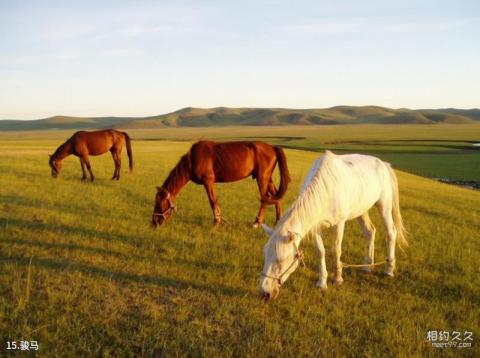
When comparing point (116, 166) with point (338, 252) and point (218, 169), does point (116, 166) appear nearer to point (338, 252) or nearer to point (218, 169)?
point (218, 169)

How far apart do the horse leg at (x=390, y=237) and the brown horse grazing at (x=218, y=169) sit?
2.30 meters

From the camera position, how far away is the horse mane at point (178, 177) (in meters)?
8.65

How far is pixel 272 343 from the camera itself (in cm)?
421

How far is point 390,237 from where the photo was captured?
22.1ft

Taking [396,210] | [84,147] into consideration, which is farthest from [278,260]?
[84,147]

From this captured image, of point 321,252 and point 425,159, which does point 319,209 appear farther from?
point 425,159

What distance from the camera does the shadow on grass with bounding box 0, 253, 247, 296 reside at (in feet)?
18.4

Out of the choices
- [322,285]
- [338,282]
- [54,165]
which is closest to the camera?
[322,285]

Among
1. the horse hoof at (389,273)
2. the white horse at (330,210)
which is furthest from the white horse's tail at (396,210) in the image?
the horse hoof at (389,273)

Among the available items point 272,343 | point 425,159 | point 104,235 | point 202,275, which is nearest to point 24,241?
Result: point 104,235

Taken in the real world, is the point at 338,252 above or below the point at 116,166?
below

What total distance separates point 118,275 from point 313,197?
3359 mm

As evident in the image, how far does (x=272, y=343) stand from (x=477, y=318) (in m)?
3.06
